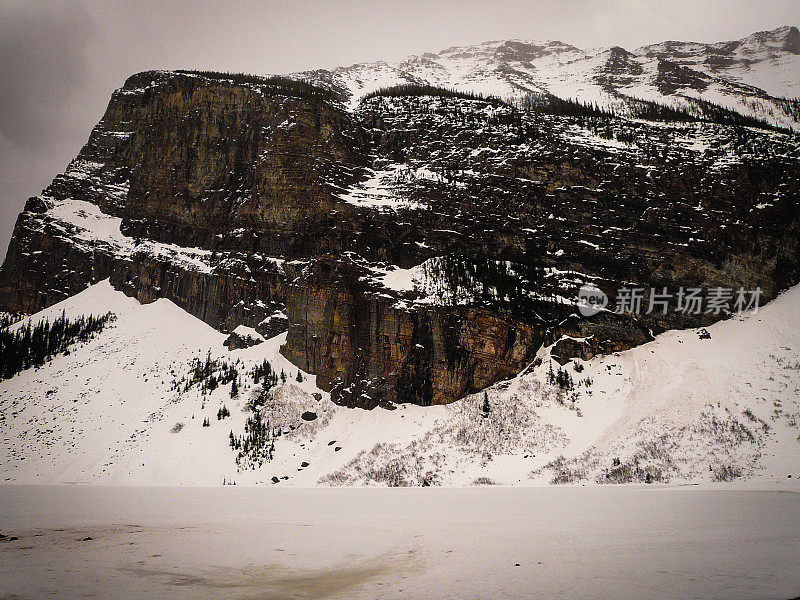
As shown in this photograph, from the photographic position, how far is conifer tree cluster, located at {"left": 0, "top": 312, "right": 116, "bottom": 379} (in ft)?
201

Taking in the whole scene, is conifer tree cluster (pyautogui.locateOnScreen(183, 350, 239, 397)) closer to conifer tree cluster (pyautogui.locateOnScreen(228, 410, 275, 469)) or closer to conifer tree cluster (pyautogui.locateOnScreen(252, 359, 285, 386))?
conifer tree cluster (pyautogui.locateOnScreen(252, 359, 285, 386))

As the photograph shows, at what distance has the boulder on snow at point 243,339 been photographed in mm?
64125

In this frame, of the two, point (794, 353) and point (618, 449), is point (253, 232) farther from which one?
point (794, 353)

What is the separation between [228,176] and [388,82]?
71993 millimetres

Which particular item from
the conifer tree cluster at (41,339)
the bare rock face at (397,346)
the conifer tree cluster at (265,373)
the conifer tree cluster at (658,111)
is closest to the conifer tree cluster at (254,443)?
the conifer tree cluster at (265,373)

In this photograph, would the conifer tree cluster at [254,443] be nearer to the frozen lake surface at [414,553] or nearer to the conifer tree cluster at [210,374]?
the conifer tree cluster at [210,374]

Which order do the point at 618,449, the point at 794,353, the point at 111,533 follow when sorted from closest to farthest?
the point at 111,533, the point at 618,449, the point at 794,353

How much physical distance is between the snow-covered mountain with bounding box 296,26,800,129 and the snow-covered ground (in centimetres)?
6769

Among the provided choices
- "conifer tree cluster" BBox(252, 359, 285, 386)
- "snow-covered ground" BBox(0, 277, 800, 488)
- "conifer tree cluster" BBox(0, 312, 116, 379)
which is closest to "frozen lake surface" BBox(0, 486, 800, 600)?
"snow-covered ground" BBox(0, 277, 800, 488)

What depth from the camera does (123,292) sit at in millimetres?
76688

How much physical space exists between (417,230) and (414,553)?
5677cm

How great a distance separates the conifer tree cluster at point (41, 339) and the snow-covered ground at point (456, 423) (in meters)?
1.79

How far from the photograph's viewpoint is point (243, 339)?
212ft

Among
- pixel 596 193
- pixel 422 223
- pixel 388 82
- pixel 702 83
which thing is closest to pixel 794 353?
pixel 596 193
